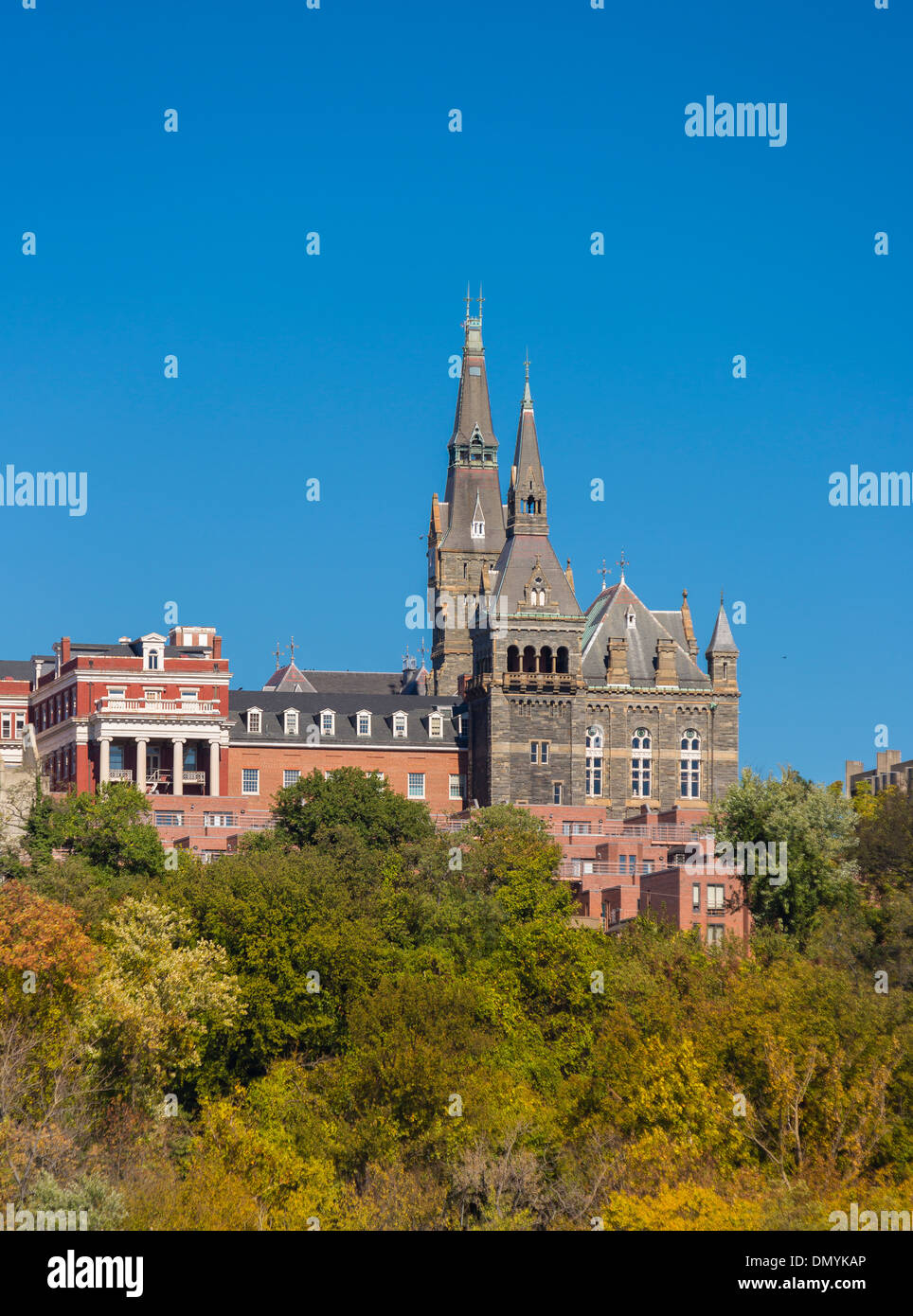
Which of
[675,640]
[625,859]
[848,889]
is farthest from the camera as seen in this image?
[675,640]

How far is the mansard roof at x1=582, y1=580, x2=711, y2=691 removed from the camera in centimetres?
12631

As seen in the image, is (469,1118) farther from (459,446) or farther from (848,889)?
(459,446)

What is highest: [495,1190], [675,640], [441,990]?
[675,640]

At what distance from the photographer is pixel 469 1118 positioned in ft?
222

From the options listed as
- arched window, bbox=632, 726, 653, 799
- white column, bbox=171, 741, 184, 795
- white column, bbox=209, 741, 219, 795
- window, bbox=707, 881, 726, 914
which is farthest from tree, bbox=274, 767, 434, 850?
arched window, bbox=632, 726, 653, 799

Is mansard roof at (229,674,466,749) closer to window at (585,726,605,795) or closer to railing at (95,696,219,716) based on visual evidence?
railing at (95,696,219,716)

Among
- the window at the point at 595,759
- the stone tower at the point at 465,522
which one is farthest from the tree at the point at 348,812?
the stone tower at the point at 465,522

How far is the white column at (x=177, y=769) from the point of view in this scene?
119500 mm

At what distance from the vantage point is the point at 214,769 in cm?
12169

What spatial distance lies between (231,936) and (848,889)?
2977cm

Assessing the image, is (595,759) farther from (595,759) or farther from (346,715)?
(346,715)

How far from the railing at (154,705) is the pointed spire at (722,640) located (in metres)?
28.5

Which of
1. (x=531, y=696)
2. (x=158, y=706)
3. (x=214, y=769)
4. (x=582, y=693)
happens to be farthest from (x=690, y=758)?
(x=158, y=706)
